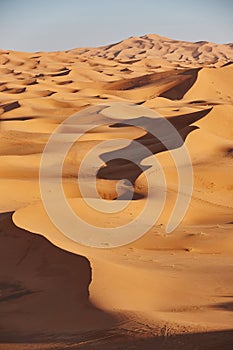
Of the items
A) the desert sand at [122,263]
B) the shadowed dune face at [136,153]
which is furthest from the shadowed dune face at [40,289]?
the shadowed dune face at [136,153]

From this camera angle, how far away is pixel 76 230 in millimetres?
7055

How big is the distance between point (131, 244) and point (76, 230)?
0.78 meters

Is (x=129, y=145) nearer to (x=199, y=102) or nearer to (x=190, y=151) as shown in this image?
(x=190, y=151)

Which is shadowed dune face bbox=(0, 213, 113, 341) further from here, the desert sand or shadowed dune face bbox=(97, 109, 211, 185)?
shadowed dune face bbox=(97, 109, 211, 185)

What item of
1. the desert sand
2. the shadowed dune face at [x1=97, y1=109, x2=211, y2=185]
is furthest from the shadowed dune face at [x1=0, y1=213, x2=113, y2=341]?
the shadowed dune face at [x1=97, y1=109, x2=211, y2=185]

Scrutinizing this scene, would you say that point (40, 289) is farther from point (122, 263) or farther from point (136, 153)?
point (136, 153)

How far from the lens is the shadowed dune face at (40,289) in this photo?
4098mm

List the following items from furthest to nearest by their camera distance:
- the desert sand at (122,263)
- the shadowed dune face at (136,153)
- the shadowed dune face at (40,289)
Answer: the shadowed dune face at (136,153) < the shadowed dune face at (40,289) < the desert sand at (122,263)

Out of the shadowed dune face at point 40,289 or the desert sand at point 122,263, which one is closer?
the desert sand at point 122,263

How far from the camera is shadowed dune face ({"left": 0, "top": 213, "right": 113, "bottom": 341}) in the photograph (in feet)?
13.4

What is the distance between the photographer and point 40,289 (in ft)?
16.6

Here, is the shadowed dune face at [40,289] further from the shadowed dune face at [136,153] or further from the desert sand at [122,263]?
the shadowed dune face at [136,153]

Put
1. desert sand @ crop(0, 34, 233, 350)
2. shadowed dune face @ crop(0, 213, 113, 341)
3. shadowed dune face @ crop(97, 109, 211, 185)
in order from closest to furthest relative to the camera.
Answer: desert sand @ crop(0, 34, 233, 350) → shadowed dune face @ crop(0, 213, 113, 341) → shadowed dune face @ crop(97, 109, 211, 185)

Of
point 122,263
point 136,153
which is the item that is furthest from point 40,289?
point 136,153
